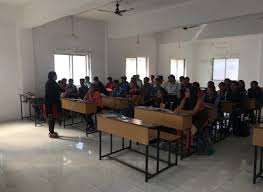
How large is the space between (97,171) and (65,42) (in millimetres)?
5193

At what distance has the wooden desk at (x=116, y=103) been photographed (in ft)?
18.7

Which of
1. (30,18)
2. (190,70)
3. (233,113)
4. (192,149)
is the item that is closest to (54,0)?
(30,18)

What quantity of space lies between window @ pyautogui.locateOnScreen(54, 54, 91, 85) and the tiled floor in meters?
3.35

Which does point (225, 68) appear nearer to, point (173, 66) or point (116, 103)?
point (173, 66)

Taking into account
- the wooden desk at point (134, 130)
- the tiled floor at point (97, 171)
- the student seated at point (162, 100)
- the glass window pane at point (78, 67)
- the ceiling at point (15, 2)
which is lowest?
the tiled floor at point (97, 171)

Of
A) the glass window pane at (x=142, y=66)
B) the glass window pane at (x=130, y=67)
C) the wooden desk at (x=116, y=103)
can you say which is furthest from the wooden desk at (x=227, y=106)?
the glass window pane at (x=142, y=66)

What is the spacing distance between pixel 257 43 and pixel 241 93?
4.57 meters

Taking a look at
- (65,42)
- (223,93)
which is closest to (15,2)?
(65,42)

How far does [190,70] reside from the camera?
39.3 feet

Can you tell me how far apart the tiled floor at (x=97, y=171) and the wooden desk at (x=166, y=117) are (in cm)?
60

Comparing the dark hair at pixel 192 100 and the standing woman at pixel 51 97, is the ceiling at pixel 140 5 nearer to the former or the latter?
the standing woman at pixel 51 97

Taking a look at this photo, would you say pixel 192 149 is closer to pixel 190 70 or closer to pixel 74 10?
pixel 74 10

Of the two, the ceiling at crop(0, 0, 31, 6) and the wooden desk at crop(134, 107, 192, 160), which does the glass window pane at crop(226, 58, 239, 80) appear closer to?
the wooden desk at crop(134, 107, 192, 160)

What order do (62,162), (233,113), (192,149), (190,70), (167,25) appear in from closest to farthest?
(62,162) → (192,149) → (233,113) → (167,25) → (190,70)
